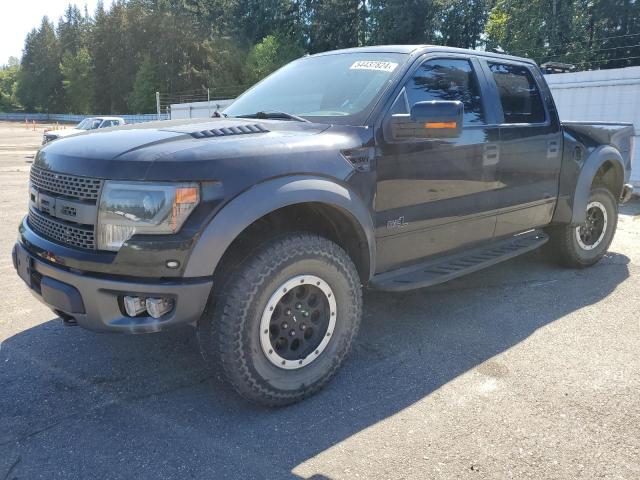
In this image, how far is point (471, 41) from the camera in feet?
162

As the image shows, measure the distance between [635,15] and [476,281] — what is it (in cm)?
4304

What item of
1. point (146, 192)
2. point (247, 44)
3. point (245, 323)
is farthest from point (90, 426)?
point (247, 44)

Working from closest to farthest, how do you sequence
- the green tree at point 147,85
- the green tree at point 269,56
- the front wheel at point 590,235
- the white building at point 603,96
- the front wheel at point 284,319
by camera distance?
the front wheel at point 284,319 → the front wheel at point 590,235 → the white building at point 603,96 → the green tree at point 269,56 → the green tree at point 147,85

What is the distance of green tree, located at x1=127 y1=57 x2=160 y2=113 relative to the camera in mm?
67500

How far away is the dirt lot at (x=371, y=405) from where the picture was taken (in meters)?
2.45

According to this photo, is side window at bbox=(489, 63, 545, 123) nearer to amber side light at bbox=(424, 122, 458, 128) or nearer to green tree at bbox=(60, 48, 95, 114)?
amber side light at bbox=(424, 122, 458, 128)

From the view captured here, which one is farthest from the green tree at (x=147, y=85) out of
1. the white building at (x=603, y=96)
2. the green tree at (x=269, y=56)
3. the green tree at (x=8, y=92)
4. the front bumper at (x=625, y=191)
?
the front bumper at (x=625, y=191)

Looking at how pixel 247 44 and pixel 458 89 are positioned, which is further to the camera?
pixel 247 44

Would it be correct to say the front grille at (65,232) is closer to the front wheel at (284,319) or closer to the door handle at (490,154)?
the front wheel at (284,319)

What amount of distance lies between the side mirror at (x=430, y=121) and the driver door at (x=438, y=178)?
0.08 m

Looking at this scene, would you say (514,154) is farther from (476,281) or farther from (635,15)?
(635,15)

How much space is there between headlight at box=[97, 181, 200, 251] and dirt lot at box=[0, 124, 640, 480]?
0.98 meters

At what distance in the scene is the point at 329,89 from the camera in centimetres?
363

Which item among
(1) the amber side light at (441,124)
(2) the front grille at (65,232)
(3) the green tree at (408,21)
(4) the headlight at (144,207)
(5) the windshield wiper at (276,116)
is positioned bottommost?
(2) the front grille at (65,232)
